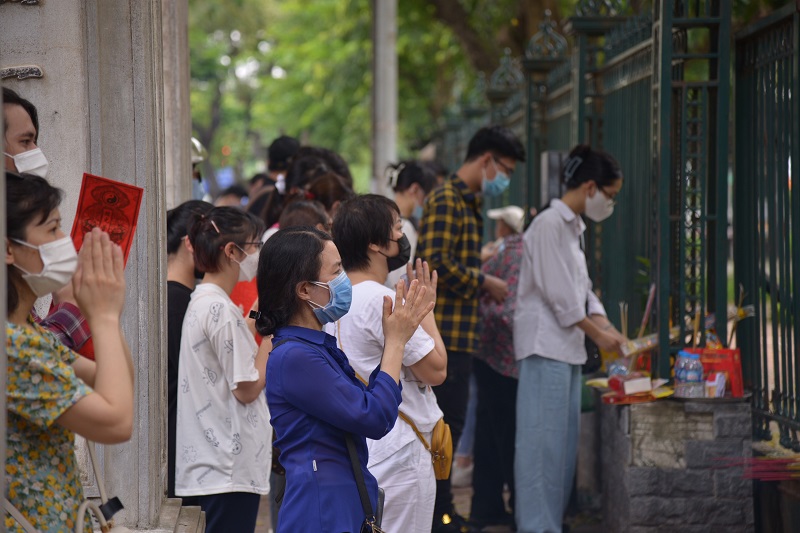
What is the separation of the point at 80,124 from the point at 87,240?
1236 mm

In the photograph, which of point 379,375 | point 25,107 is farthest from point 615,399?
point 25,107

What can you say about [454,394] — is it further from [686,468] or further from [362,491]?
[362,491]

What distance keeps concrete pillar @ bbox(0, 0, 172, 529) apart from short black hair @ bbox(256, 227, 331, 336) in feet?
1.99

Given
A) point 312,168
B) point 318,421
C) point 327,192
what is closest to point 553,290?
point 327,192

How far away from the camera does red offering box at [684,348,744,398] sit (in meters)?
5.80

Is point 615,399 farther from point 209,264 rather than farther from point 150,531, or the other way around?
point 150,531

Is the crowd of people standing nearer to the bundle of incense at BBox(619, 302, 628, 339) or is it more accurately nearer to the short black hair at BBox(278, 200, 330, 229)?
the short black hair at BBox(278, 200, 330, 229)

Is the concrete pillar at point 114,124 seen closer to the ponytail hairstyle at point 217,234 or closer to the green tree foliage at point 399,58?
the ponytail hairstyle at point 217,234

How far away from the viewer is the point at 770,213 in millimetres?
5746

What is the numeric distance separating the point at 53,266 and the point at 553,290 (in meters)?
4.06

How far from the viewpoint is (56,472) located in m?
2.64

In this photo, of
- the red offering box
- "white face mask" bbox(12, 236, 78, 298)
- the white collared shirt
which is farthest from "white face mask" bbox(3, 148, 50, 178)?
the red offering box

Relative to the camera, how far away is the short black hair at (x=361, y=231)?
14.2ft

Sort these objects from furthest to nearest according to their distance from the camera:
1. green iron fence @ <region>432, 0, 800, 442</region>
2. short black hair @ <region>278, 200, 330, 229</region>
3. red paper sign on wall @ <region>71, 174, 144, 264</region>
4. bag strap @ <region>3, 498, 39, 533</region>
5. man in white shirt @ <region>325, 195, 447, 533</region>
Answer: green iron fence @ <region>432, 0, 800, 442</region>
short black hair @ <region>278, 200, 330, 229</region>
man in white shirt @ <region>325, 195, 447, 533</region>
red paper sign on wall @ <region>71, 174, 144, 264</region>
bag strap @ <region>3, 498, 39, 533</region>
